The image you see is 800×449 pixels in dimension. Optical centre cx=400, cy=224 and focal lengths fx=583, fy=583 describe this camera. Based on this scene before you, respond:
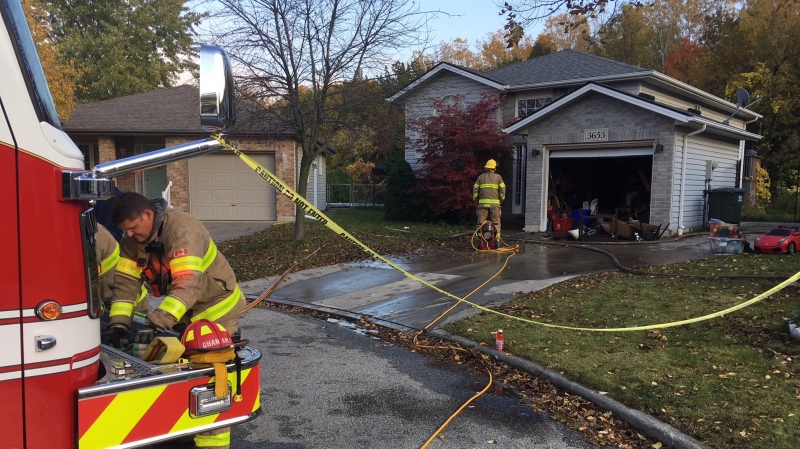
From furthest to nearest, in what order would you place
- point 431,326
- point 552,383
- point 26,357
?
point 431,326 → point 552,383 → point 26,357

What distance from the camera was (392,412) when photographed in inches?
177

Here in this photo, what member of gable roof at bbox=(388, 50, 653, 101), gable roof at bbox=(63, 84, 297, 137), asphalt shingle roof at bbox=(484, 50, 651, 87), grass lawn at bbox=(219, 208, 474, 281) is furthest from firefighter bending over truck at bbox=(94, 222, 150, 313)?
Answer: asphalt shingle roof at bbox=(484, 50, 651, 87)

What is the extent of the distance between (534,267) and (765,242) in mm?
4565

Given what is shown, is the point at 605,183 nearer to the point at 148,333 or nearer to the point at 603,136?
the point at 603,136

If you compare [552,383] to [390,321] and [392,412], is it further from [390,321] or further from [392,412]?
[390,321]

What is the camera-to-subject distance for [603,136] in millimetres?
15508

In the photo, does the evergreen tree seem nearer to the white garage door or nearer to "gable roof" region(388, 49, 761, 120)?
"gable roof" region(388, 49, 761, 120)

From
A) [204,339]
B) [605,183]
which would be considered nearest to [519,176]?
[605,183]

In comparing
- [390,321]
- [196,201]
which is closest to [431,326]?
[390,321]

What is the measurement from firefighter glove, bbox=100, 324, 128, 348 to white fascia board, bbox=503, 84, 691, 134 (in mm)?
13744

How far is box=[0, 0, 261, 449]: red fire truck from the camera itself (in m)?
2.02

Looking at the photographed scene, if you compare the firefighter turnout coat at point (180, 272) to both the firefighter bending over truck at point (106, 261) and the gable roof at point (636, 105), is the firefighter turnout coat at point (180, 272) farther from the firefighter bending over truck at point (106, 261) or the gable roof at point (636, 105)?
the gable roof at point (636, 105)

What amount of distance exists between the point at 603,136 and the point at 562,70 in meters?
5.78

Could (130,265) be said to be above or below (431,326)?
above
